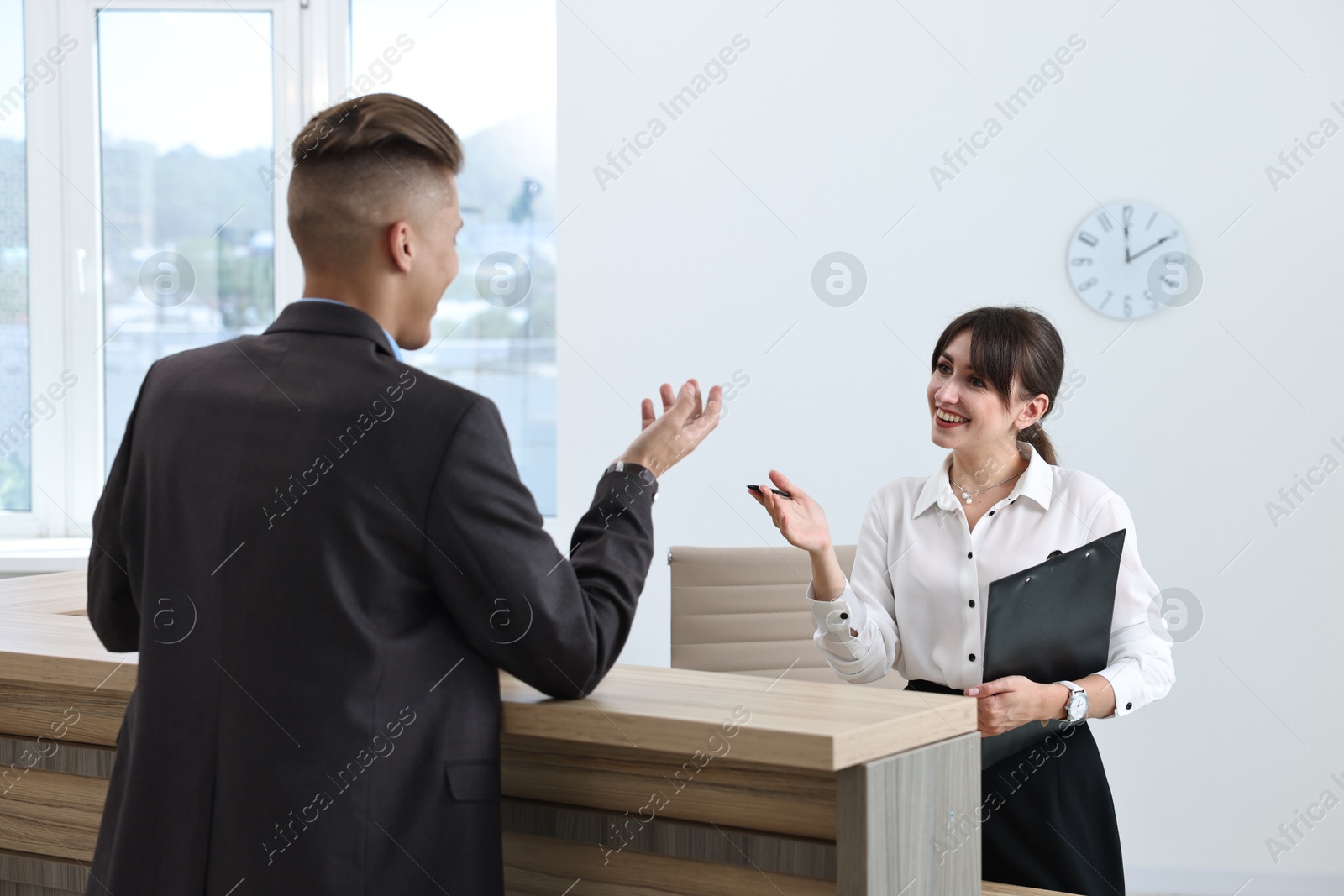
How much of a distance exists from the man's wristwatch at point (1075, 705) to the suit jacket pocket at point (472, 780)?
102 centimetres

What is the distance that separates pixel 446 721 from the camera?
1108 millimetres

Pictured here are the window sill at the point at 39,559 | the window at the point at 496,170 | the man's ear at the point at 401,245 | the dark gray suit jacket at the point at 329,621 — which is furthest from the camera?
the window at the point at 496,170

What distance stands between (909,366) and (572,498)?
4.11 feet

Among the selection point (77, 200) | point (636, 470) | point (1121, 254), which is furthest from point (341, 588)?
point (77, 200)

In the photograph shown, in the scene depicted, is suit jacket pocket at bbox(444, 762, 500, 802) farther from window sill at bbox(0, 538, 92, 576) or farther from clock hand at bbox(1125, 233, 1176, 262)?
window sill at bbox(0, 538, 92, 576)

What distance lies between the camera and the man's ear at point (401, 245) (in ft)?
3.76

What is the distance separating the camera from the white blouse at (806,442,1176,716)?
1.91m

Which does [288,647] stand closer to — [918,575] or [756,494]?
[756,494]

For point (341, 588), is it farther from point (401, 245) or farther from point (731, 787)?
point (731, 787)

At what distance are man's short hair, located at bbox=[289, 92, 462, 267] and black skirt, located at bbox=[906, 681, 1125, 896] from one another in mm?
1315

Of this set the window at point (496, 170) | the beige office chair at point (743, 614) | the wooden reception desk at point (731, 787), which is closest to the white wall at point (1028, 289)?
the window at point (496, 170)

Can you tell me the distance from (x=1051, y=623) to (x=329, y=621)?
3.79 feet

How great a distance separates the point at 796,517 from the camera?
183cm

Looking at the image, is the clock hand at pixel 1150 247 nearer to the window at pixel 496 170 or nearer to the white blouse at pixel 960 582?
the white blouse at pixel 960 582
